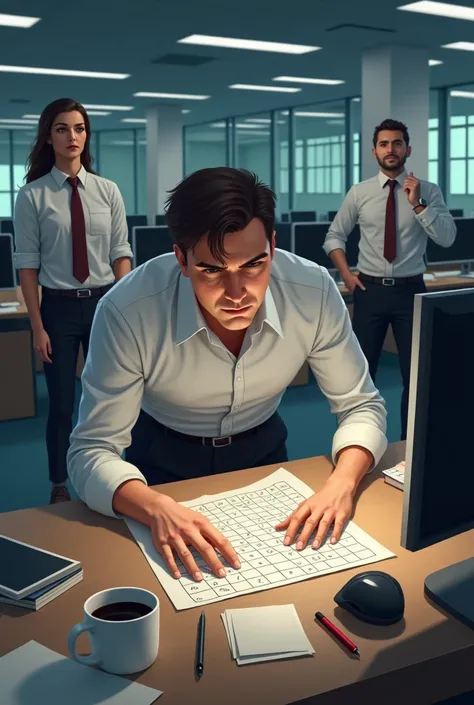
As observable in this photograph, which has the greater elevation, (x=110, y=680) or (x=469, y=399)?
(x=469, y=399)

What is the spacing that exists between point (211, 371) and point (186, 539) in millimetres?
486

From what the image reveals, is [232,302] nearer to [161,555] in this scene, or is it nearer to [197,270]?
[197,270]


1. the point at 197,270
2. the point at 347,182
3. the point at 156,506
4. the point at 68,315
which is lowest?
the point at 156,506

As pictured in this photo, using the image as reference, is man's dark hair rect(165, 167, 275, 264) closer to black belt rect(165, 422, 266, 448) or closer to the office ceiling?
black belt rect(165, 422, 266, 448)

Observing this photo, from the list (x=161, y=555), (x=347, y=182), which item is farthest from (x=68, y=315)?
(x=347, y=182)

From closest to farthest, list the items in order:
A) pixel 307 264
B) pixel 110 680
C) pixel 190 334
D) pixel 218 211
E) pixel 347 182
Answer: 1. pixel 110 680
2. pixel 218 211
3. pixel 190 334
4. pixel 307 264
5. pixel 347 182

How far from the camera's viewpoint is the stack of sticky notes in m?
1.02

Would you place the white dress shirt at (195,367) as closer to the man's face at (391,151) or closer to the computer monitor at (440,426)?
the computer monitor at (440,426)

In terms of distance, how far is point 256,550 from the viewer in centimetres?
131

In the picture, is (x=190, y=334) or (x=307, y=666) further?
(x=190, y=334)

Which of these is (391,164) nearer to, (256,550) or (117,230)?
(117,230)

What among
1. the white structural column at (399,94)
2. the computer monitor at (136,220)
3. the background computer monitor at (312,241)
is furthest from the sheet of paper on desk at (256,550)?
the white structural column at (399,94)

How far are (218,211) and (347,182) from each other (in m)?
11.5

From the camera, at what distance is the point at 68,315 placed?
11.3 feet
